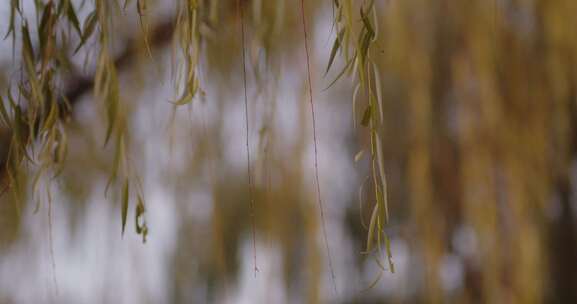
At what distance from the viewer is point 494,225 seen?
110cm

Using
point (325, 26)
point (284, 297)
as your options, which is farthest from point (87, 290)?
point (325, 26)

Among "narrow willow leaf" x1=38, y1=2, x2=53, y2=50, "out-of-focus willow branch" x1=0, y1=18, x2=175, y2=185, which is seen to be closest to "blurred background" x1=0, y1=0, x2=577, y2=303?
"out-of-focus willow branch" x1=0, y1=18, x2=175, y2=185

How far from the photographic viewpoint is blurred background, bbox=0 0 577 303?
1049 millimetres

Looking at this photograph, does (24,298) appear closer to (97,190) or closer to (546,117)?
(97,190)

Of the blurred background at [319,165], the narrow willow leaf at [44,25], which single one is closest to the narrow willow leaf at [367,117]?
the narrow willow leaf at [44,25]

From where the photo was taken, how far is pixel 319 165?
113 cm

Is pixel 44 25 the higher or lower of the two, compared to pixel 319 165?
higher

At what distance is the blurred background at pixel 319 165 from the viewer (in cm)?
105

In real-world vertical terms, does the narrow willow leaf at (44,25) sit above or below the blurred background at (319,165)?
above

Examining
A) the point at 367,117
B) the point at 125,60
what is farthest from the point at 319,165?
the point at 367,117

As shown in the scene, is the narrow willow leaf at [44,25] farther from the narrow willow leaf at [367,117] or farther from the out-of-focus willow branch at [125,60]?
the out-of-focus willow branch at [125,60]

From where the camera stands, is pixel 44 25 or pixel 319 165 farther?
pixel 319 165

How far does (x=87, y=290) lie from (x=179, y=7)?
66cm

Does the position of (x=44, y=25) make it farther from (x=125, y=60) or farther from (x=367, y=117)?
(x=125, y=60)
